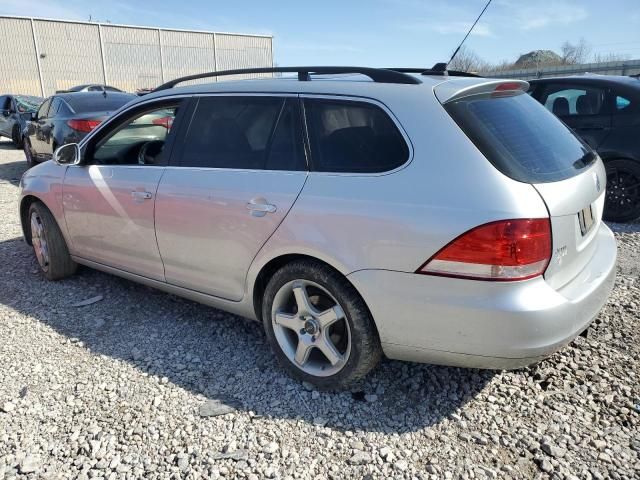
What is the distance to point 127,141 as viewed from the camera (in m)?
4.06

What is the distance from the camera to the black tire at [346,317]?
2566 millimetres

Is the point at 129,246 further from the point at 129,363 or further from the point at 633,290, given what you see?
the point at 633,290

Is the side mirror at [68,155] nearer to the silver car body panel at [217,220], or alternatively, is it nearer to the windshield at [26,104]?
the silver car body panel at [217,220]

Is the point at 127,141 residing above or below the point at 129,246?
above

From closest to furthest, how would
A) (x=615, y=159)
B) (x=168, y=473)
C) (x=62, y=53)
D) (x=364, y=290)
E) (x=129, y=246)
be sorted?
(x=168, y=473) → (x=364, y=290) → (x=129, y=246) → (x=615, y=159) → (x=62, y=53)

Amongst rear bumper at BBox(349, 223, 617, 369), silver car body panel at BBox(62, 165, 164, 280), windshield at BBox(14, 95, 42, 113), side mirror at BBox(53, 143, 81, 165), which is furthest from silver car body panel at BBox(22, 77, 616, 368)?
windshield at BBox(14, 95, 42, 113)

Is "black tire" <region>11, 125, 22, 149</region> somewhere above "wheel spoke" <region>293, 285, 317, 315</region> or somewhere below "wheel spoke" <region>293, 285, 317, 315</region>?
below

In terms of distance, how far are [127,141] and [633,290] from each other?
416cm

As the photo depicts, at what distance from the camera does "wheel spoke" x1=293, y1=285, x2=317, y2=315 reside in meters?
2.78

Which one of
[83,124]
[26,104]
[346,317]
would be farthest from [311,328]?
[26,104]

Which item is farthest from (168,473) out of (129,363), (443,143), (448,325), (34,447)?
(443,143)

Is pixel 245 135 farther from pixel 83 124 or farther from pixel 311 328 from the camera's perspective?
pixel 83 124

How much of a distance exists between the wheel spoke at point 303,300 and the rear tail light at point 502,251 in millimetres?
835

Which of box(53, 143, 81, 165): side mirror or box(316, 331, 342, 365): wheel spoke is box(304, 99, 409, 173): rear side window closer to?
box(316, 331, 342, 365): wheel spoke
